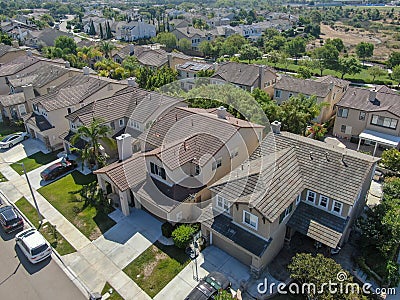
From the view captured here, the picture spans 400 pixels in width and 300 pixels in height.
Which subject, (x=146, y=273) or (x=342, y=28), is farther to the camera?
(x=342, y=28)

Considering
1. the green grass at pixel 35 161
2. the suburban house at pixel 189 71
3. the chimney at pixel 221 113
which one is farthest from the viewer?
the suburban house at pixel 189 71

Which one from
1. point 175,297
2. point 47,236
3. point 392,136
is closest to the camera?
point 175,297

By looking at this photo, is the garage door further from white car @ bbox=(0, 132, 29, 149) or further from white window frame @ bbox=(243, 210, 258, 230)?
white car @ bbox=(0, 132, 29, 149)

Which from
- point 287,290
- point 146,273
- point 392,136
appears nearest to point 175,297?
point 146,273

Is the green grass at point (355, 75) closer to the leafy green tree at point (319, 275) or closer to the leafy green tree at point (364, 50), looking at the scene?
the leafy green tree at point (364, 50)

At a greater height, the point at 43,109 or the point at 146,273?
the point at 43,109

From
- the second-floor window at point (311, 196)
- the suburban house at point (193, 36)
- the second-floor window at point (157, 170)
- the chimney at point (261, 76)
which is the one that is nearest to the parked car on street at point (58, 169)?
the second-floor window at point (157, 170)

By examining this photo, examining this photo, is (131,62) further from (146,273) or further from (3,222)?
(146,273)
